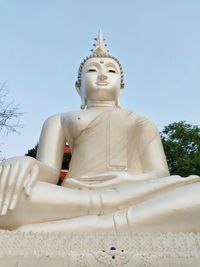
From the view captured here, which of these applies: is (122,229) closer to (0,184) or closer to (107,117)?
(0,184)

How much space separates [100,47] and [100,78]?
660 mm

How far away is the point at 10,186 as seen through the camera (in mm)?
3072

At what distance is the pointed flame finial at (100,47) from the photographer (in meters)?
5.02

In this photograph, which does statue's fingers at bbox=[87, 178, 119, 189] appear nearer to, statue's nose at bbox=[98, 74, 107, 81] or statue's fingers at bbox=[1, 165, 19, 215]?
statue's fingers at bbox=[1, 165, 19, 215]

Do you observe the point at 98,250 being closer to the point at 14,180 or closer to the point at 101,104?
the point at 14,180

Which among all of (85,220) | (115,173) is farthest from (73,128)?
(85,220)

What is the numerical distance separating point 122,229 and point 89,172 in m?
1.12

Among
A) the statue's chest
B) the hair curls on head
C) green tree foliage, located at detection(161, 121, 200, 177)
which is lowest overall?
the statue's chest

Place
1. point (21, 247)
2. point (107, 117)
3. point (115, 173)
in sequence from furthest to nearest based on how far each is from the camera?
1. point (107, 117)
2. point (115, 173)
3. point (21, 247)

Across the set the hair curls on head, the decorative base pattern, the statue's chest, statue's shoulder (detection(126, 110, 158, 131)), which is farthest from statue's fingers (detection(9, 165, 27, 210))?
the hair curls on head

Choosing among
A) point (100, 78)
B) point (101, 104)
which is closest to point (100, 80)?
point (100, 78)

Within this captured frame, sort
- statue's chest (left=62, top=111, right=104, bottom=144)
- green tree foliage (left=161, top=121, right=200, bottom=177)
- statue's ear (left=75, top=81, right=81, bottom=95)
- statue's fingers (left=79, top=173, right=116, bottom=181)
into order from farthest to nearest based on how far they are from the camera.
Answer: green tree foliage (left=161, top=121, right=200, bottom=177) < statue's ear (left=75, top=81, right=81, bottom=95) < statue's chest (left=62, top=111, right=104, bottom=144) < statue's fingers (left=79, top=173, right=116, bottom=181)

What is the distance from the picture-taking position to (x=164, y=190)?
3.28 meters

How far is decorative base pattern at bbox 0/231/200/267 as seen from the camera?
2297 mm
